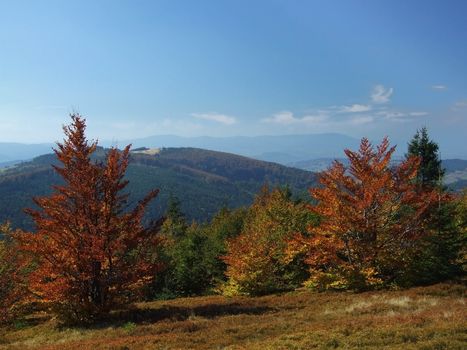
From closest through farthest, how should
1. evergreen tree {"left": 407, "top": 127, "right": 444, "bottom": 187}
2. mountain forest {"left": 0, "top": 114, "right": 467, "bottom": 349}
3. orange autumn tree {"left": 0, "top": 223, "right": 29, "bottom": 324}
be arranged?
mountain forest {"left": 0, "top": 114, "right": 467, "bottom": 349} → orange autumn tree {"left": 0, "top": 223, "right": 29, "bottom": 324} → evergreen tree {"left": 407, "top": 127, "right": 444, "bottom": 187}

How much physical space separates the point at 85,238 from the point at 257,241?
17.6m

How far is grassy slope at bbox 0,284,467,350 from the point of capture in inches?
537

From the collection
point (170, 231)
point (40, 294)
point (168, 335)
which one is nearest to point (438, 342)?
point (168, 335)

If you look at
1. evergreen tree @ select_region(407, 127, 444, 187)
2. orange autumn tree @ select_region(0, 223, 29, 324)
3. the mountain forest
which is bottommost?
orange autumn tree @ select_region(0, 223, 29, 324)

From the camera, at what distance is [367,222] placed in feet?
97.9

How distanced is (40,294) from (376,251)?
21.4 m

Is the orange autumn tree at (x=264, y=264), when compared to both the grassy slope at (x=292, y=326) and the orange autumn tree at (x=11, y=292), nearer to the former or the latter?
the grassy slope at (x=292, y=326)

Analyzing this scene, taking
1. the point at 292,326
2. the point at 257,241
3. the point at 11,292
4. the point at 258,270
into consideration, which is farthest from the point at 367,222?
the point at 11,292

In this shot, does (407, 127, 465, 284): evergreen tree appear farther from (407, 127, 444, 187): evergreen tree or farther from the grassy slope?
(407, 127, 444, 187): evergreen tree

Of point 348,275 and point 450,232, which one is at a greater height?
point 450,232

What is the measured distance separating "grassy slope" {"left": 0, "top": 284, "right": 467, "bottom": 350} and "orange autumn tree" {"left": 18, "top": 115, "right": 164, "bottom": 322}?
1.76 meters

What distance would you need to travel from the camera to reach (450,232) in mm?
28750

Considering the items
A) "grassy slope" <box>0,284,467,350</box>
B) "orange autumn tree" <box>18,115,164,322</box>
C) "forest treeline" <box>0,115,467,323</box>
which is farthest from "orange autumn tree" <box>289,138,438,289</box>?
"orange autumn tree" <box>18,115,164,322</box>

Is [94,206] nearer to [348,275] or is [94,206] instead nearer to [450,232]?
[348,275]
